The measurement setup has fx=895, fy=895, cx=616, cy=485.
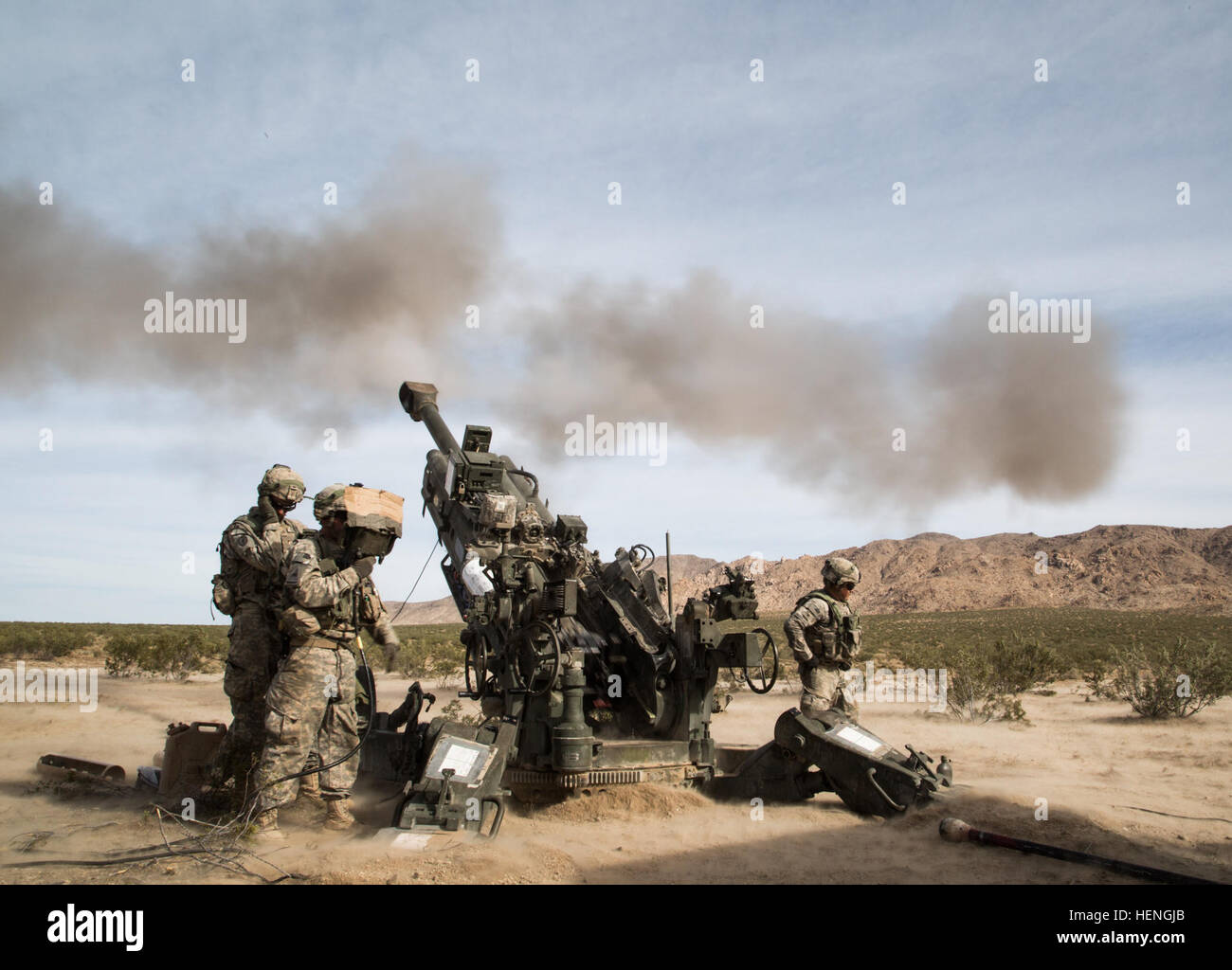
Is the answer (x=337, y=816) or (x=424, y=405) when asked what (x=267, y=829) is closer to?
(x=337, y=816)

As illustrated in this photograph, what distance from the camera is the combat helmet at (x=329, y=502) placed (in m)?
6.05

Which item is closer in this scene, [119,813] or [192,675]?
[119,813]

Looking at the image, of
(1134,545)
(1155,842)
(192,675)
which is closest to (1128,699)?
(1155,842)

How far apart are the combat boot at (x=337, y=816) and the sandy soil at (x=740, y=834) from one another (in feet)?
0.39

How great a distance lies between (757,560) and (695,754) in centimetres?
153

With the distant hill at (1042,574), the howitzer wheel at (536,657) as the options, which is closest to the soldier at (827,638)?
the howitzer wheel at (536,657)

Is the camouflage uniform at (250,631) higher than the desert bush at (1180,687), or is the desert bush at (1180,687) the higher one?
the camouflage uniform at (250,631)

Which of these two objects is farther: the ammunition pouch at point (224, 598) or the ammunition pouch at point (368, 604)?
the ammunition pouch at point (224, 598)

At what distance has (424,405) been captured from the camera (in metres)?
9.72

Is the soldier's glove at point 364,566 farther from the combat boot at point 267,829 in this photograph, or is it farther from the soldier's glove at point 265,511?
the combat boot at point 267,829

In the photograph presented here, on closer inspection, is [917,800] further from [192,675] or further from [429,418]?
[192,675]

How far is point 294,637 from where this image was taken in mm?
5918

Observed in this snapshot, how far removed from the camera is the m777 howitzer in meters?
5.88

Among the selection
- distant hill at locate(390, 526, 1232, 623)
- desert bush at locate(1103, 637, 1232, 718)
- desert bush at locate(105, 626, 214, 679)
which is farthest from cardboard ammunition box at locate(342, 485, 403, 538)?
distant hill at locate(390, 526, 1232, 623)
